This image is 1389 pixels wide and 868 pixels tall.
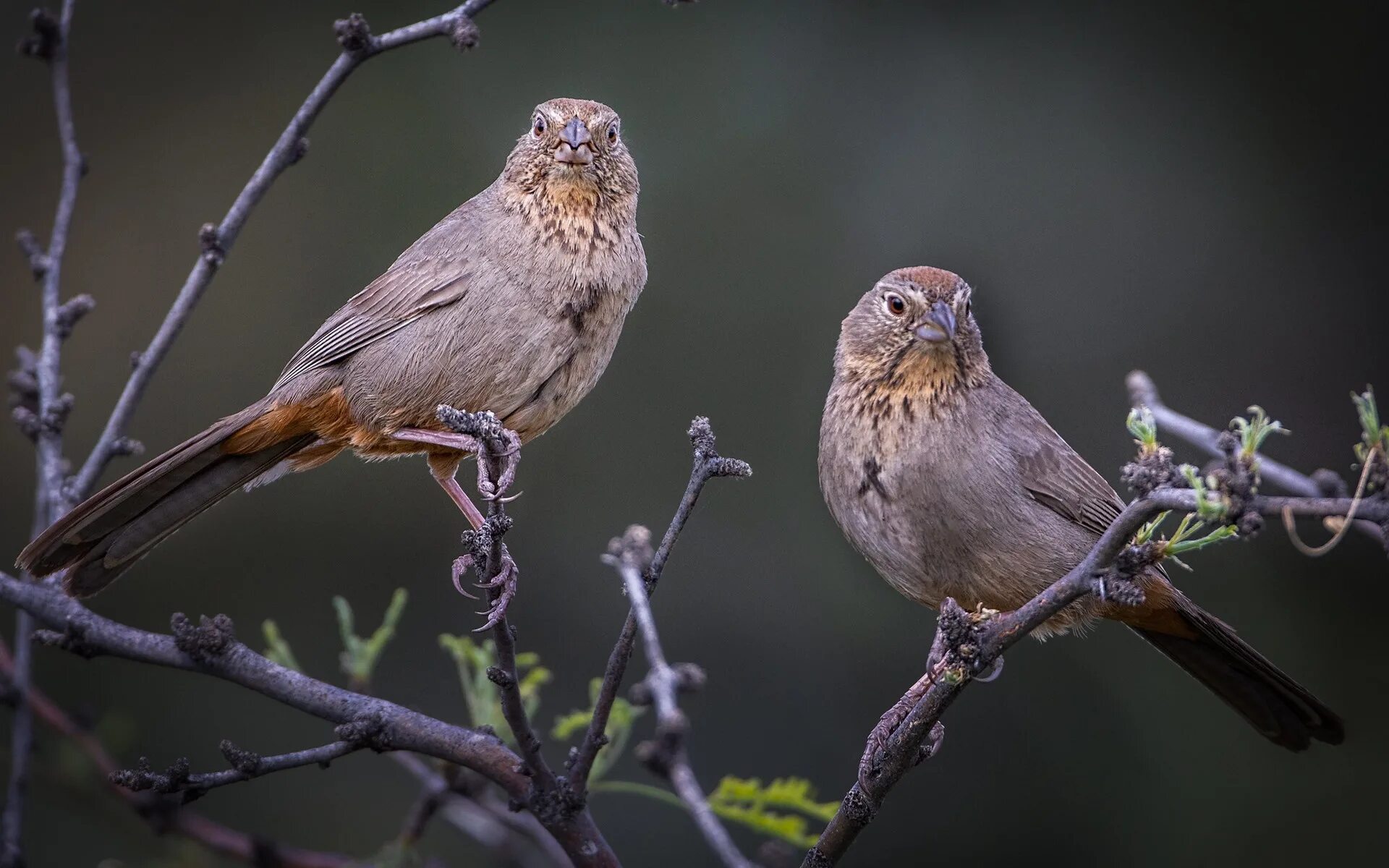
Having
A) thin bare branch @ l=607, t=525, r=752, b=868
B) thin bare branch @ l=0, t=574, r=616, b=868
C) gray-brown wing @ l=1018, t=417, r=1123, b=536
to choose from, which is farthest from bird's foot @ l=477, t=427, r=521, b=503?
gray-brown wing @ l=1018, t=417, r=1123, b=536

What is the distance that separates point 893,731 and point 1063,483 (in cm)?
112

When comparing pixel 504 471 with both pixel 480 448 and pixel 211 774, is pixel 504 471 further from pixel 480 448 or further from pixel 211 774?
pixel 211 774

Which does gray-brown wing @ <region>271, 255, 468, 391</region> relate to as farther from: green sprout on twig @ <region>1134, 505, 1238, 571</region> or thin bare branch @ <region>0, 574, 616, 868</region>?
green sprout on twig @ <region>1134, 505, 1238, 571</region>

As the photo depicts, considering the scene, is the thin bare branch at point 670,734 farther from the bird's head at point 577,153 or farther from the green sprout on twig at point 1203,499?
the bird's head at point 577,153

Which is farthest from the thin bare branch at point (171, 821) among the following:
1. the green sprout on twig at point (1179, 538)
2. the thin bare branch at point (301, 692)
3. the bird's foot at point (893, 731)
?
the green sprout on twig at point (1179, 538)

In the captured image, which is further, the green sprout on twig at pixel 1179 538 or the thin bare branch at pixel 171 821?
the thin bare branch at pixel 171 821

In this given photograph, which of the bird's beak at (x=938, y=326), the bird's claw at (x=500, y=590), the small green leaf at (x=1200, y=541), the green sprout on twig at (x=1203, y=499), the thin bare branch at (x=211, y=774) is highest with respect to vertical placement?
the bird's beak at (x=938, y=326)

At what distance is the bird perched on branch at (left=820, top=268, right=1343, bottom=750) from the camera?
3.80 metres

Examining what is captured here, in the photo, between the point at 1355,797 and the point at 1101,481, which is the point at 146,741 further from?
the point at 1355,797

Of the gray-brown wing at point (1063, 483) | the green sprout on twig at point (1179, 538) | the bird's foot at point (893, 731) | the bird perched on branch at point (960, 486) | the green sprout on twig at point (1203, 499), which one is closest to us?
the green sprout on twig at point (1203, 499)

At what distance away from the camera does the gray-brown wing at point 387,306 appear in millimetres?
4168

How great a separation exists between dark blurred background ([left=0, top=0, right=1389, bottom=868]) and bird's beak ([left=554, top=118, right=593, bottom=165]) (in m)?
2.76

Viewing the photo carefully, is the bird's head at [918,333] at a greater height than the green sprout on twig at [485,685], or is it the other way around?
the bird's head at [918,333]

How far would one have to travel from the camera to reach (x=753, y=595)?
23.1 ft
